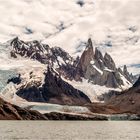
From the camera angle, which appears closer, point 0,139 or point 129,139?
point 0,139

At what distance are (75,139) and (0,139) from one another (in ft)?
61.5

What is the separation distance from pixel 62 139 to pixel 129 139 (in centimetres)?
1702

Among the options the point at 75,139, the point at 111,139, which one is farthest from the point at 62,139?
the point at 111,139

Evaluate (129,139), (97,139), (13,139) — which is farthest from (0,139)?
(129,139)

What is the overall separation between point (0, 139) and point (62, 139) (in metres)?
15.9

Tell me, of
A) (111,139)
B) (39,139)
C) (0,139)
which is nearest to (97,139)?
(111,139)

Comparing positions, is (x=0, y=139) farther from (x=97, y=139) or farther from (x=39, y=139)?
(x=97, y=139)

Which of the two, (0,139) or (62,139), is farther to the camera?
(62,139)

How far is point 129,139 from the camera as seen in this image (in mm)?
110250

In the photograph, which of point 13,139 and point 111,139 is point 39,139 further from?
point 111,139

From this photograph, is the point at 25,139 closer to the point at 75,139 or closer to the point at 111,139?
the point at 75,139

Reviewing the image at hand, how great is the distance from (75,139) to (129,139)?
13892 millimetres

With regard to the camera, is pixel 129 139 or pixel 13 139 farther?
pixel 129 139

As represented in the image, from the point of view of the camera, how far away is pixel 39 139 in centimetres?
10575
